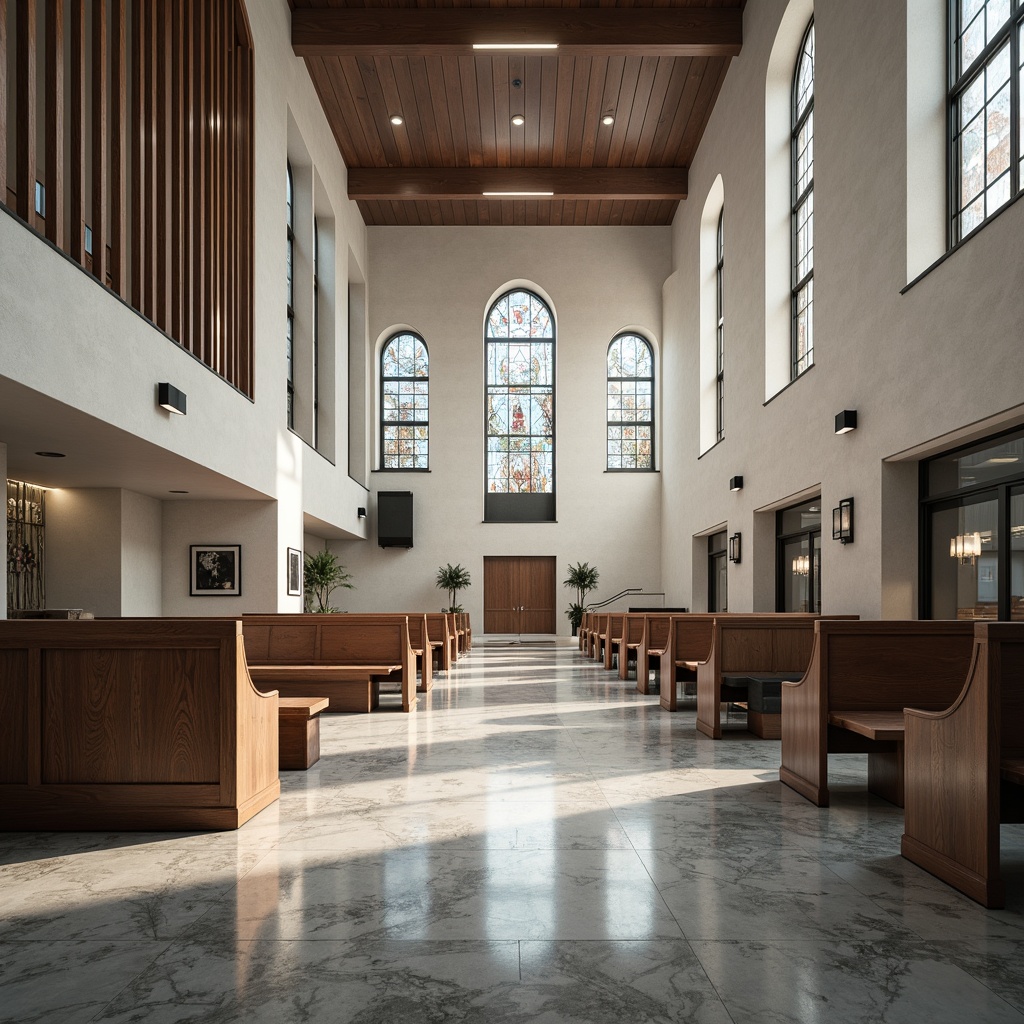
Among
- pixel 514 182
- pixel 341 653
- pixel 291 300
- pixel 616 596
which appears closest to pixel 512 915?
pixel 341 653

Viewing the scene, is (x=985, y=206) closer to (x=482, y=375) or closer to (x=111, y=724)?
(x=111, y=724)

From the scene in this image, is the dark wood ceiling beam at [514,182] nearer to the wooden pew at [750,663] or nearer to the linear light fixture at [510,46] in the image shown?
the linear light fixture at [510,46]

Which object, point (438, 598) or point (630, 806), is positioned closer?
point (630, 806)

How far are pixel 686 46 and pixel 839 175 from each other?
16.4ft

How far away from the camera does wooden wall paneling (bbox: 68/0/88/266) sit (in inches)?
239

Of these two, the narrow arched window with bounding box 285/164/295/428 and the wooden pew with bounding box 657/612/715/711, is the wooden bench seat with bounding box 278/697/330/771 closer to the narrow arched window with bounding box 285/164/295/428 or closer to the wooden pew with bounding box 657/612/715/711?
the wooden pew with bounding box 657/612/715/711

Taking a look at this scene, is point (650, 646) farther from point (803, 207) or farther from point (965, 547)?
point (803, 207)

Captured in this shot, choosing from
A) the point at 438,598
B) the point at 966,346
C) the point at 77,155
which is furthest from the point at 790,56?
the point at 438,598

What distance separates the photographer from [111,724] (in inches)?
144

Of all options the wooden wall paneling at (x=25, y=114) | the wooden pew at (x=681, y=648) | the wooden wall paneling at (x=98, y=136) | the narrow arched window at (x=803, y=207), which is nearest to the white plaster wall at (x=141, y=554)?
the wooden wall paneling at (x=98, y=136)

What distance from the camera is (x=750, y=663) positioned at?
6375 mm

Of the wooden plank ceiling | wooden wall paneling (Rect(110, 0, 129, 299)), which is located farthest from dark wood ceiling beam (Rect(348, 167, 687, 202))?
wooden wall paneling (Rect(110, 0, 129, 299))

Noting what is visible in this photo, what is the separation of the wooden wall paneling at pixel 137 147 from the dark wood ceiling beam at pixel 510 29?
531 centimetres

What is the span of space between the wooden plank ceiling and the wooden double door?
7594 millimetres
